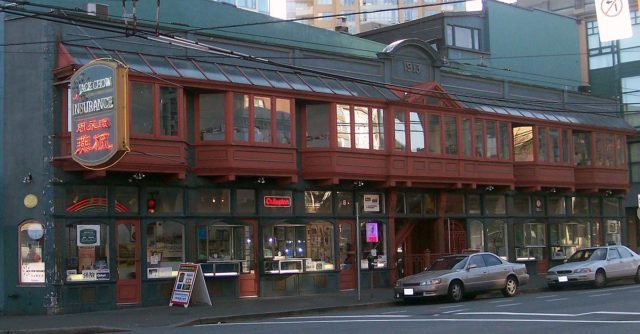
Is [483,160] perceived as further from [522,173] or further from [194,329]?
[194,329]

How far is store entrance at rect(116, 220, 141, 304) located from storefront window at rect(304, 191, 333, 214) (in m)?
5.89

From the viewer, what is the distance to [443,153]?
29.7m

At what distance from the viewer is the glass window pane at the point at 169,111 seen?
2300cm

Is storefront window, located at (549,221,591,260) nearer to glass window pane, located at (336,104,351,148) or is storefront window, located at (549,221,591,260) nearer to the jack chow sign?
glass window pane, located at (336,104,351,148)

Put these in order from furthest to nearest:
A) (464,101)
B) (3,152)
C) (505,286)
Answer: (464,101) → (505,286) → (3,152)

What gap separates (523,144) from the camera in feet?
110

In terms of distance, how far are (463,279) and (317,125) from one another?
268 inches

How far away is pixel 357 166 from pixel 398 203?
3.25 meters

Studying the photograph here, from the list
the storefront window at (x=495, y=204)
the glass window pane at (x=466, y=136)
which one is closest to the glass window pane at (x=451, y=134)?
the glass window pane at (x=466, y=136)

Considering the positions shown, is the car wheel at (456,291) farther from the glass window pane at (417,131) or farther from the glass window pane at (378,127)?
the glass window pane at (417,131)

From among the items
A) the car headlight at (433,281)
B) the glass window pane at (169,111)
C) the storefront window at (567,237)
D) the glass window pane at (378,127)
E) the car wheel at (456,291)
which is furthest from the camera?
the storefront window at (567,237)

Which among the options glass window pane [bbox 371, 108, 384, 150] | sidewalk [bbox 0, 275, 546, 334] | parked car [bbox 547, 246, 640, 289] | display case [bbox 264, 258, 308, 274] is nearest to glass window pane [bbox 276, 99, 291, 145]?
glass window pane [bbox 371, 108, 384, 150]

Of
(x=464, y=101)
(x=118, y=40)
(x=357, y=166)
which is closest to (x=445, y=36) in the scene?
(x=464, y=101)

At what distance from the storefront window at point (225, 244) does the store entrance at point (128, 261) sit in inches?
77.9
